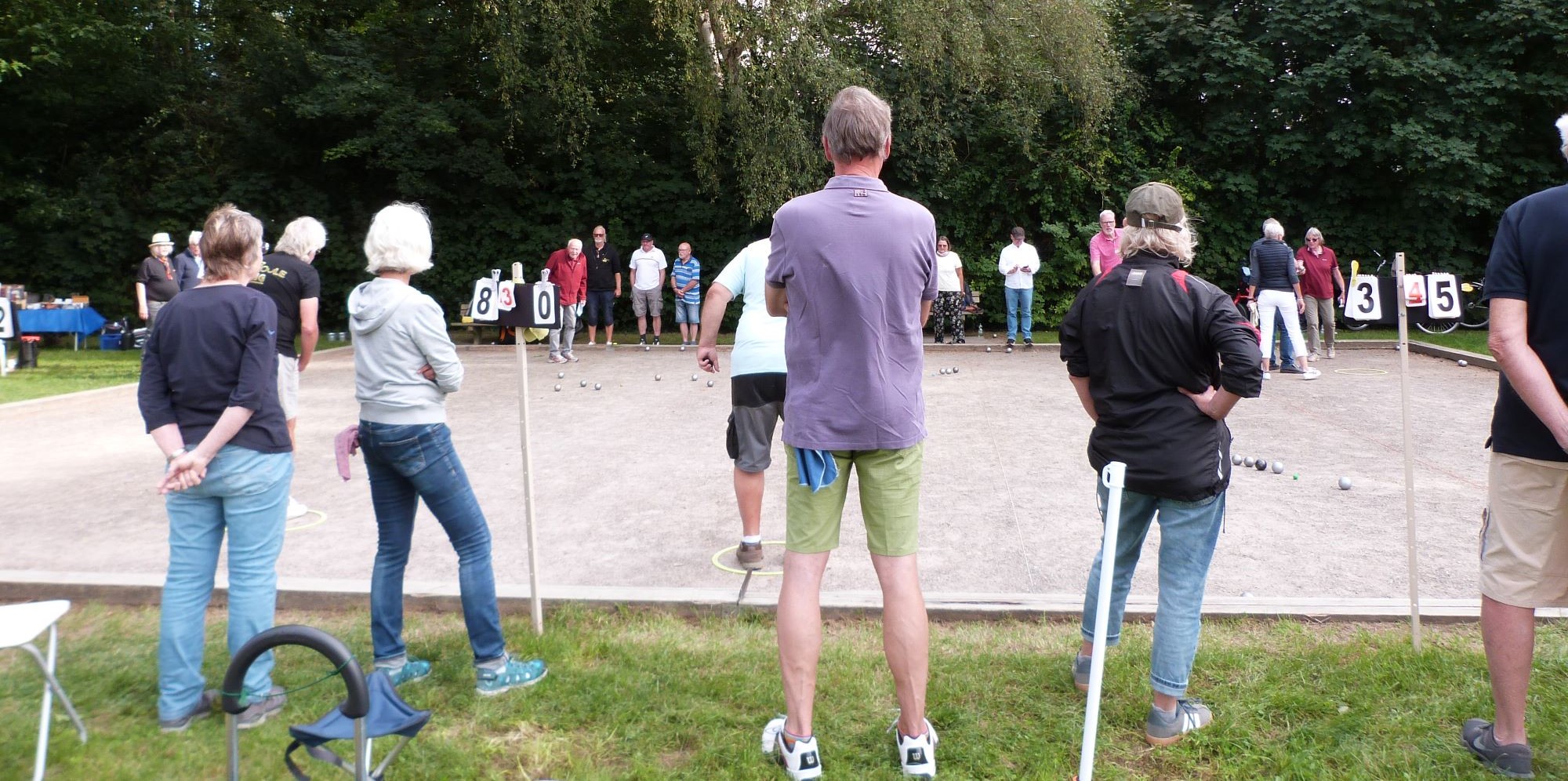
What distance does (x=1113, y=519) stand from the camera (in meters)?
2.99

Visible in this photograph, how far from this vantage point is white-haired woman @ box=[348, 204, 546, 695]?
12.2 feet

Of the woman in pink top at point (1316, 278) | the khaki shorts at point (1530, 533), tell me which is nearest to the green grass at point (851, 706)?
the khaki shorts at point (1530, 533)

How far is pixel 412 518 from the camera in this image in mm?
3941

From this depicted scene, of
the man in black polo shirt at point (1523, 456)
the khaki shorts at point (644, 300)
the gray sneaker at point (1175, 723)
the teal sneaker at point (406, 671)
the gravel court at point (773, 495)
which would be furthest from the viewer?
the khaki shorts at point (644, 300)

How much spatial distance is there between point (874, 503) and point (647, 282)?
49.3ft

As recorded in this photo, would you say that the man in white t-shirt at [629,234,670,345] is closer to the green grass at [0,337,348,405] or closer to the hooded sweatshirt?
the green grass at [0,337,348,405]

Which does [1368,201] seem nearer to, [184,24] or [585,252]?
[585,252]

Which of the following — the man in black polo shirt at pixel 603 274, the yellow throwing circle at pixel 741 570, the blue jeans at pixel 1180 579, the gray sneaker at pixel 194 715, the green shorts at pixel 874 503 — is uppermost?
the man in black polo shirt at pixel 603 274

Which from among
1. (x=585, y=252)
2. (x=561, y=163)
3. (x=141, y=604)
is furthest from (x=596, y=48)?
(x=141, y=604)

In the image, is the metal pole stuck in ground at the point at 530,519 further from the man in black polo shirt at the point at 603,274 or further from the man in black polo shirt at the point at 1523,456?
the man in black polo shirt at the point at 603,274

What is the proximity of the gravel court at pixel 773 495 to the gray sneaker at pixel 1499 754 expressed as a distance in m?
1.50

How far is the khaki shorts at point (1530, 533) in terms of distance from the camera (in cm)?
304

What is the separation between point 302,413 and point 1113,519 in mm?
9686

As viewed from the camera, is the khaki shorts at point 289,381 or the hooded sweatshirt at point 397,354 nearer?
the hooded sweatshirt at point 397,354
